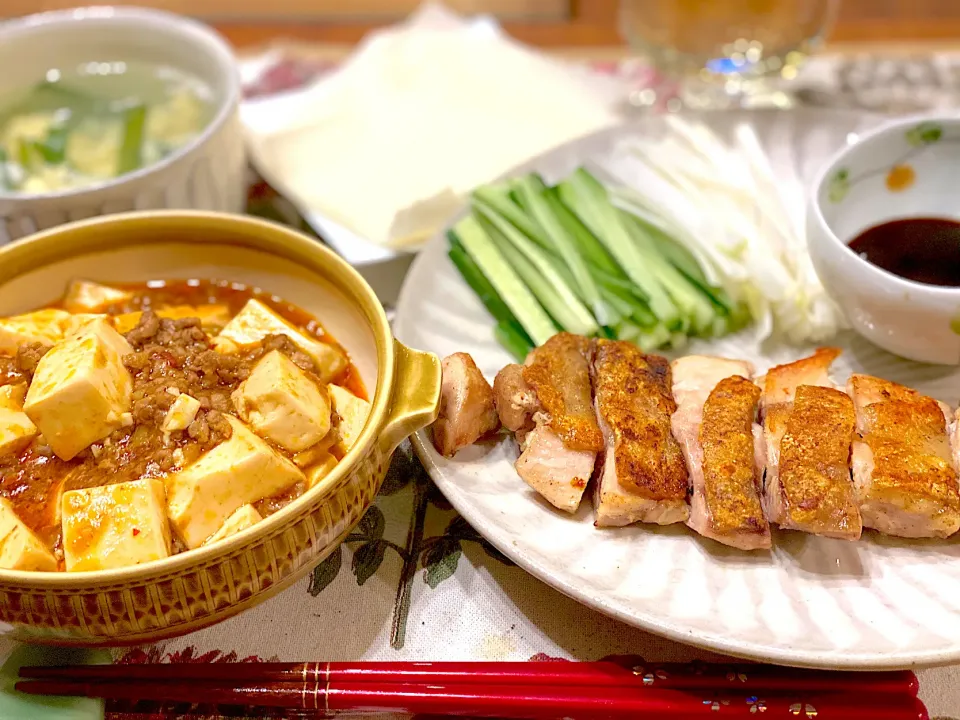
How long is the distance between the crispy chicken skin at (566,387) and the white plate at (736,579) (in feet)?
0.52

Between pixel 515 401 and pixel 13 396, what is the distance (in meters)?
1.11

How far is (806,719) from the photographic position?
158 cm

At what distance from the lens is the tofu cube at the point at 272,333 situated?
2.01 metres

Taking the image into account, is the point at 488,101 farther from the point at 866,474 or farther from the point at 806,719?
the point at 806,719

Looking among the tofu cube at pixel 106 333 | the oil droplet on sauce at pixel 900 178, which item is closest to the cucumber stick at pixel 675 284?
the oil droplet on sauce at pixel 900 178

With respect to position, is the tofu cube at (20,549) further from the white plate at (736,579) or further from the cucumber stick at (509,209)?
the cucumber stick at (509,209)

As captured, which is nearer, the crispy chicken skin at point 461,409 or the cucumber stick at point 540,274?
the crispy chicken skin at point 461,409

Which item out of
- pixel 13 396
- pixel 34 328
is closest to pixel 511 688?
pixel 13 396

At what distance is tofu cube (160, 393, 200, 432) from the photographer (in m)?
1.78

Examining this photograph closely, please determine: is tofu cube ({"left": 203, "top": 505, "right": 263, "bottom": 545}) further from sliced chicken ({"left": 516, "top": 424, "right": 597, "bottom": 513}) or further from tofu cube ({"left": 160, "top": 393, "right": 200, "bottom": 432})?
sliced chicken ({"left": 516, "top": 424, "right": 597, "bottom": 513})

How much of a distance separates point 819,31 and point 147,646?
3052 millimetres

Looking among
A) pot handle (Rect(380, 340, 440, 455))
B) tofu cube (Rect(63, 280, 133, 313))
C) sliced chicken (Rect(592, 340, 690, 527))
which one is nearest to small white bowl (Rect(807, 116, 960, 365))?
sliced chicken (Rect(592, 340, 690, 527))

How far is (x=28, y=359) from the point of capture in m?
1.91

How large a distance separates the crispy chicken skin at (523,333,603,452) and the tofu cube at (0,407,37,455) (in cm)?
109
